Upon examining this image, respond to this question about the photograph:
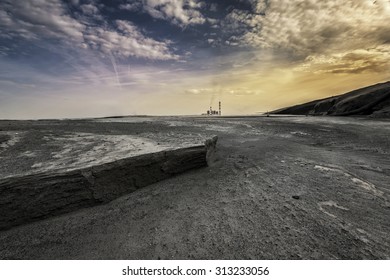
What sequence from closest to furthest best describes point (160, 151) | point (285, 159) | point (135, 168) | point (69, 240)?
point (69, 240), point (135, 168), point (160, 151), point (285, 159)

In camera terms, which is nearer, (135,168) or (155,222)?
(155,222)

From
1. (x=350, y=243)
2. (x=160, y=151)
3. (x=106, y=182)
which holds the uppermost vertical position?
(x=160, y=151)

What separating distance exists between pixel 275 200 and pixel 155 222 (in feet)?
3.83

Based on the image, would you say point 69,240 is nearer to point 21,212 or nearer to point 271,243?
point 21,212

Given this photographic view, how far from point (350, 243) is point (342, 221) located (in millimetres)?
273

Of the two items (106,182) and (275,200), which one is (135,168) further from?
(275,200)

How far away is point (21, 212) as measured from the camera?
1.93 meters

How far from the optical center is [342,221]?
5.85 ft

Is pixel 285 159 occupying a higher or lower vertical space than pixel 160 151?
lower

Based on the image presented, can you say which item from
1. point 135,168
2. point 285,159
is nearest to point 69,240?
point 135,168
